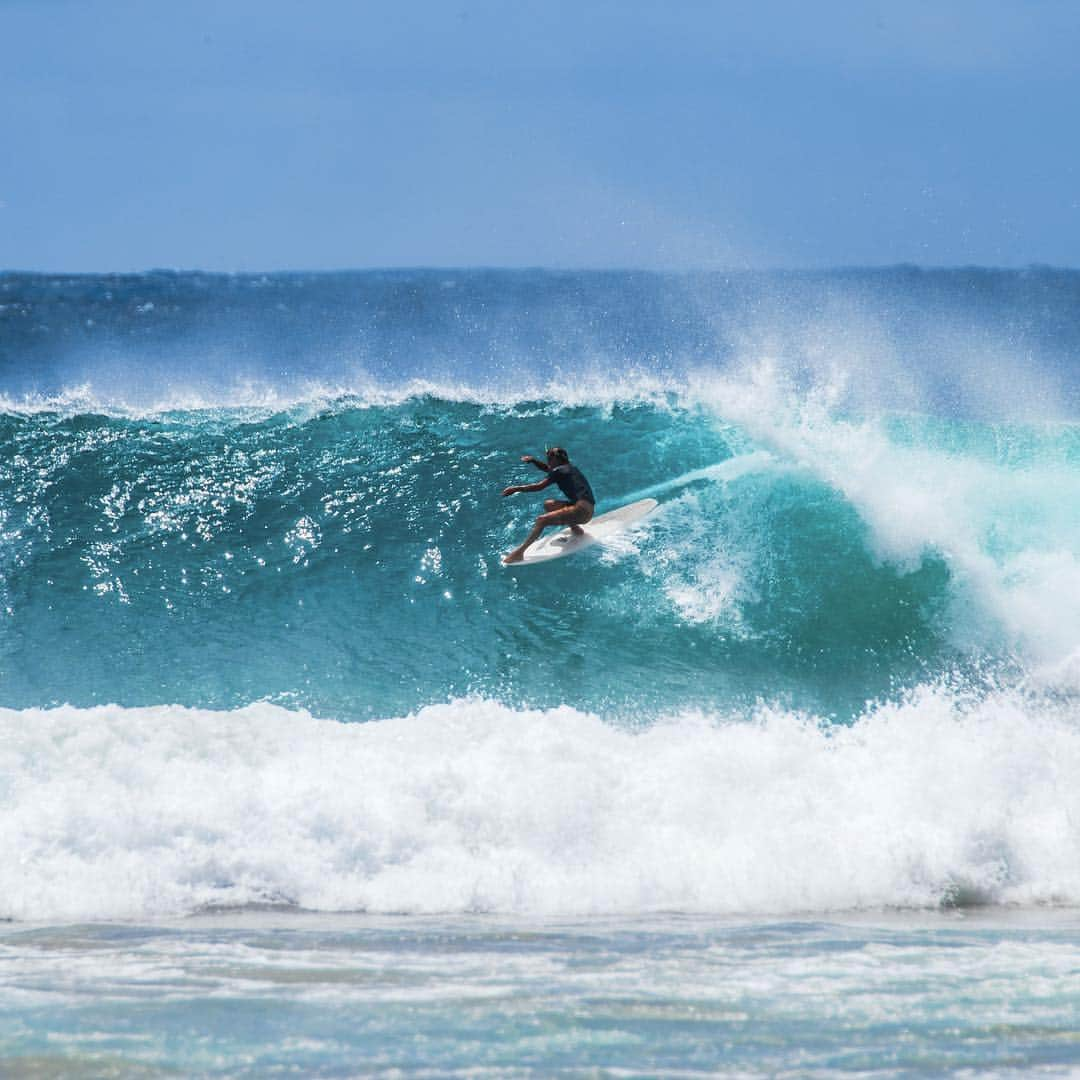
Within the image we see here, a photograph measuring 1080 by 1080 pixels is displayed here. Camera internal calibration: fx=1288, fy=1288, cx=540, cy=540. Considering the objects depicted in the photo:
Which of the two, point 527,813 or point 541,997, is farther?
point 527,813

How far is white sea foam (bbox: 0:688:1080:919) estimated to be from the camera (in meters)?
7.12

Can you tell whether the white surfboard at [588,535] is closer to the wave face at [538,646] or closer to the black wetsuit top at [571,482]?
the wave face at [538,646]

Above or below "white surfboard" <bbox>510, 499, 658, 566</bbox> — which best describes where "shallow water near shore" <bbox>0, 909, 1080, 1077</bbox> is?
below

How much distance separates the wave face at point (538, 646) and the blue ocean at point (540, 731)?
4 centimetres

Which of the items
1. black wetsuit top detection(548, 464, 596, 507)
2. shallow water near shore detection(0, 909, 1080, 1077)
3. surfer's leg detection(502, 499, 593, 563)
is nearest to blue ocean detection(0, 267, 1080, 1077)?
shallow water near shore detection(0, 909, 1080, 1077)

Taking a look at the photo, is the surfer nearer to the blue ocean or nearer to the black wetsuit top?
the black wetsuit top

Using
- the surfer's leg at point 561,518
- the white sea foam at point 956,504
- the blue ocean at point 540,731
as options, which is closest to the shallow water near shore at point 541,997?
the blue ocean at point 540,731

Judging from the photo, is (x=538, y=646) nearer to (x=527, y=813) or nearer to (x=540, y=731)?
(x=540, y=731)

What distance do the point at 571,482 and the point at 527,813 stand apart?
3369mm

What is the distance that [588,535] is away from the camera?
36.0 feet

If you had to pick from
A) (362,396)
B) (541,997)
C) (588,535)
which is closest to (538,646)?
(588,535)

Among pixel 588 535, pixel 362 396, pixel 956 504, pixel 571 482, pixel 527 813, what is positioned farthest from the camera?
pixel 362 396

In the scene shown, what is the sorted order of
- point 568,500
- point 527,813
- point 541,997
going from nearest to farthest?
1. point 541,997
2. point 527,813
3. point 568,500

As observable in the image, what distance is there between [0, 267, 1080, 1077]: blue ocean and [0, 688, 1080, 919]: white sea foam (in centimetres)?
3
